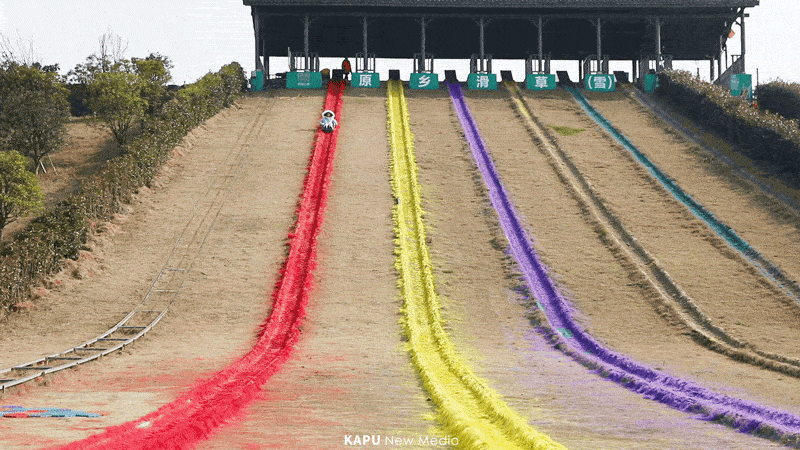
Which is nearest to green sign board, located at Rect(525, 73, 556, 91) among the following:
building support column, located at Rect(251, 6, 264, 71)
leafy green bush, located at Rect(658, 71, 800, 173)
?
leafy green bush, located at Rect(658, 71, 800, 173)

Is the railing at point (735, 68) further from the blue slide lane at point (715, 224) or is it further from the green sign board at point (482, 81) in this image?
the blue slide lane at point (715, 224)

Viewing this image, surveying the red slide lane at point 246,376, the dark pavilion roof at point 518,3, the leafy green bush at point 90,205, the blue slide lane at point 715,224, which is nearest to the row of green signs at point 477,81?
the dark pavilion roof at point 518,3

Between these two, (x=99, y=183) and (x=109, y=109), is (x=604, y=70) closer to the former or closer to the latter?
(x=109, y=109)

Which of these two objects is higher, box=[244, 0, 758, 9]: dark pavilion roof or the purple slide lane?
box=[244, 0, 758, 9]: dark pavilion roof

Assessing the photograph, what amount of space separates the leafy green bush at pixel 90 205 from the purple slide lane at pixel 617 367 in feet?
41.5

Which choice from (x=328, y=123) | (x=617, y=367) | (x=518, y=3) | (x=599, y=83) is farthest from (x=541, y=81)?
(x=617, y=367)

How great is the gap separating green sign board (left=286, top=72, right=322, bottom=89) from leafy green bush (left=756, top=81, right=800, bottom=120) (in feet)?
81.7

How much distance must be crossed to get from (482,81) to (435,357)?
39.2m

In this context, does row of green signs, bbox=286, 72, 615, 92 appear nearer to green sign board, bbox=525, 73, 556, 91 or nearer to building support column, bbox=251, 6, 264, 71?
green sign board, bbox=525, 73, 556, 91

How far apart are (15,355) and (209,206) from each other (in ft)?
46.0

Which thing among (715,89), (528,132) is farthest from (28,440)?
(715,89)

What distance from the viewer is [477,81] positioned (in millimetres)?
55344

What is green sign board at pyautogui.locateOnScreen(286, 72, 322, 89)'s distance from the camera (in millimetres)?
55344

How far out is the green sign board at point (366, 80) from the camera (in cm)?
5616
